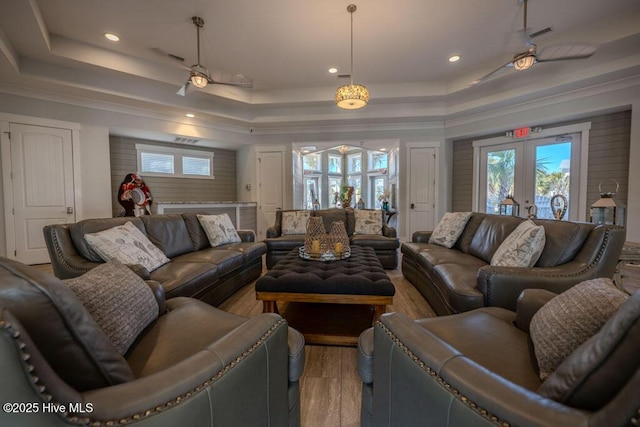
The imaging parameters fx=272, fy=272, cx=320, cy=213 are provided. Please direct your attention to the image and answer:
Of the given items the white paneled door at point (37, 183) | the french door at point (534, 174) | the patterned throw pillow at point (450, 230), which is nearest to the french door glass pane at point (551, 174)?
the french door at point (534, 174)

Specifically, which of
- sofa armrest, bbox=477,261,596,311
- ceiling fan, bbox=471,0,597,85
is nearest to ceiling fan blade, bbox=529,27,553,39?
ceiling fan, bbox=471,0,597,85

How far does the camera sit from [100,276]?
1.12 m

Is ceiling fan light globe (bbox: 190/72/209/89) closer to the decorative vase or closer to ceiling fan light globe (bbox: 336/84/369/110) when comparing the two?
ceiling fan light globe (bbox: 336/84/369/110)

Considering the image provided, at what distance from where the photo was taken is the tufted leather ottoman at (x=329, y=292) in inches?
79.0

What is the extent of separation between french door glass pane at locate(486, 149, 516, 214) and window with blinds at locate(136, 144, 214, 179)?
21.0 feet

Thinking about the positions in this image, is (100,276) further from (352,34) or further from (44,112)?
(44,112)

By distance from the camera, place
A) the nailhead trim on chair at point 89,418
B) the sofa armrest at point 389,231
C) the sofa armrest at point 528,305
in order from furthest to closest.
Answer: the sofa armrest at point 389,231, the sofa armrest at point 528,305, the nailhead trim on chair at point 89,418

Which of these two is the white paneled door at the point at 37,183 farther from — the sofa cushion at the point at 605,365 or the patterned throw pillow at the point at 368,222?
the sofa cushion at the point at 605,365

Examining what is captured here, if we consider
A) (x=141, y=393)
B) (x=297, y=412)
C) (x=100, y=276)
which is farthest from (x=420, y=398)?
(x=100, y=276)

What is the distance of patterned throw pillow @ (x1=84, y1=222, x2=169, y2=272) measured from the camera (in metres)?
2.16

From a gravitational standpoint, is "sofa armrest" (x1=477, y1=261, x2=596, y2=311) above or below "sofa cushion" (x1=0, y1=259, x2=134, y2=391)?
below

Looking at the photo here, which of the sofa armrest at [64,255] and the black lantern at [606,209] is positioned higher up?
the black lantern at [606,209]

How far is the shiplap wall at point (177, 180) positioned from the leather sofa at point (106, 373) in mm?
5814

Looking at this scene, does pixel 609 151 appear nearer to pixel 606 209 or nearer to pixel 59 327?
pixel 606 209
